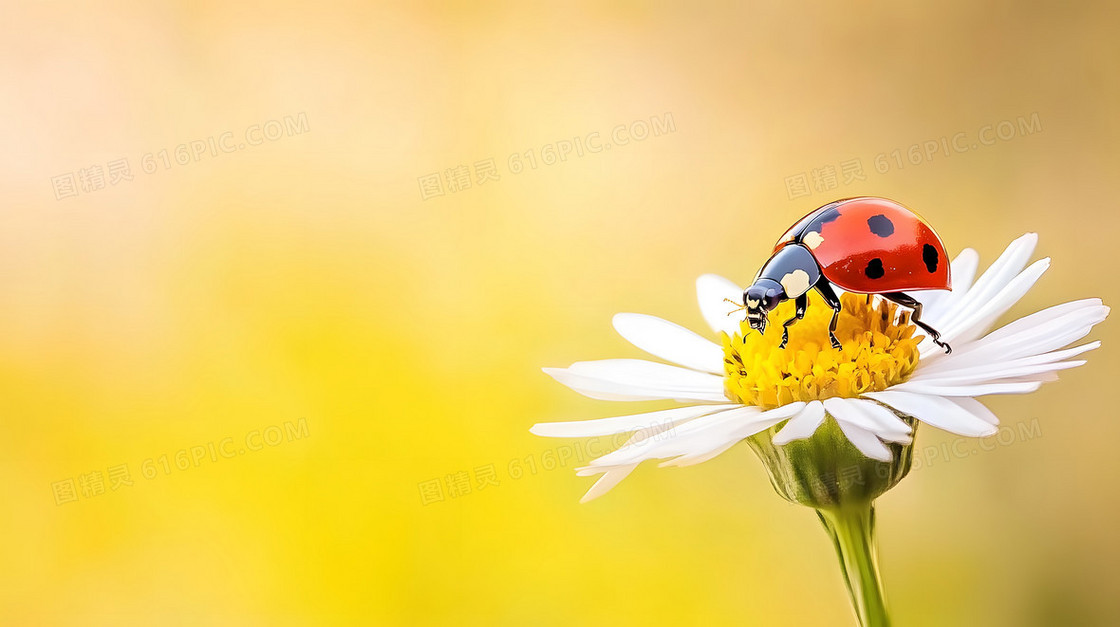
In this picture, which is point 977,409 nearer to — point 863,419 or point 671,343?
point 863,419

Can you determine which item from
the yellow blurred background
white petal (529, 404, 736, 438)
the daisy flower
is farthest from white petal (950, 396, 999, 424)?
the yellow blurred background

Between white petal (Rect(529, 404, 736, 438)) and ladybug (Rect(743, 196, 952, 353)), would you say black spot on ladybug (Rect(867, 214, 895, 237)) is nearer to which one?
ladybug (Rect(743, 196, 952, 353))

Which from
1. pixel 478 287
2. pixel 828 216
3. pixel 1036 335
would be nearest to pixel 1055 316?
pixel 1036 335

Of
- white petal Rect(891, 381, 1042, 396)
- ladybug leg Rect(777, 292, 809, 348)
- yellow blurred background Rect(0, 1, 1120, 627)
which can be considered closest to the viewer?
Result: white petal Rect(891, 381, 1042, 396)

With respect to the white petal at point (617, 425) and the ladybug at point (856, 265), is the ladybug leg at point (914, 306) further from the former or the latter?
the white petal at point (617, 425)

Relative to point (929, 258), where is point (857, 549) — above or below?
below

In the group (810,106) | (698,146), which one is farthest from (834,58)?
(698,146)

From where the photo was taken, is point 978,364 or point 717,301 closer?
point 978,364
